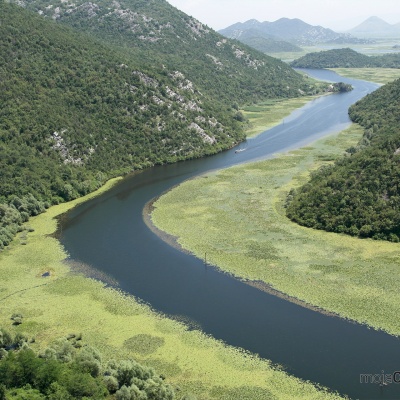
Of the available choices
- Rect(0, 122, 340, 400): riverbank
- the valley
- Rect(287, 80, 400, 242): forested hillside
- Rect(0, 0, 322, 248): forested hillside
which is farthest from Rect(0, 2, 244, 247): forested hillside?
Rect(287, 80, 400, 242): forested hillside

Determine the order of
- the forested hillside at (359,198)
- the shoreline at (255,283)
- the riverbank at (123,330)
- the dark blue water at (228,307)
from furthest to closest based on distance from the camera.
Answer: the forested hillside at (359,198)
the shoreline at (255,283)
the dark blue water at (228,307)
the riverbank at (123,330)

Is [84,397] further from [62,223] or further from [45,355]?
[62,223]

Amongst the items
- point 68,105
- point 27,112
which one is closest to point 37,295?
point 27,112

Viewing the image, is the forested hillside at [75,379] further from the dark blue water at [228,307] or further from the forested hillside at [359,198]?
A: the forested hillside at [359,198]

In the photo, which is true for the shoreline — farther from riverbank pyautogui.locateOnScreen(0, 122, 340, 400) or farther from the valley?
riverbank pyautogui.locateOnScreen(0, 122, 340, 400)

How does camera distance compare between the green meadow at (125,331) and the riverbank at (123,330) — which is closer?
the green meadow at (125,331)

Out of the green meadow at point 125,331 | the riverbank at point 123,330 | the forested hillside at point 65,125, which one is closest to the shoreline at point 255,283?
the green meadow at point 125,331

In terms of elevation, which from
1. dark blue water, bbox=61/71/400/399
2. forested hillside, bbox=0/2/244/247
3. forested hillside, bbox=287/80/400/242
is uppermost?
forested hillside, bbox=0/2/244/247

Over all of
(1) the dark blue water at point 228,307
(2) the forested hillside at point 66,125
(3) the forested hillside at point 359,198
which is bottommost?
(1) the dark blue water at point 228,307
